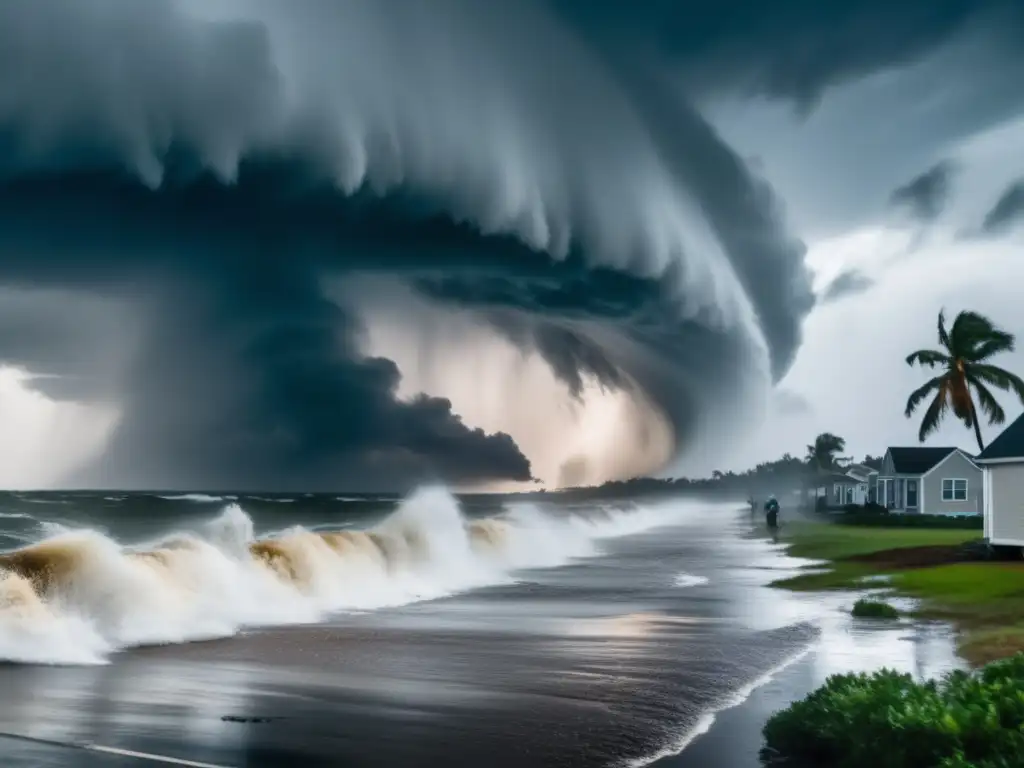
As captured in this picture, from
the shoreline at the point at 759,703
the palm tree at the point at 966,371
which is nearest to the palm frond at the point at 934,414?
the palm tree at the point at 966,371

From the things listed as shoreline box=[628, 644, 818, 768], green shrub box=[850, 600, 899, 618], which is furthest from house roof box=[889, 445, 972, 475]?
shoreline box=[628, 644, 818, 768]

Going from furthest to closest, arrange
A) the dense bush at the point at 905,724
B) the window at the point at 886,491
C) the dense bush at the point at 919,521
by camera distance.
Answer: the window at the point at 886,491, the dense bush at the point at 919,521, the dense bush at the point at 905,724

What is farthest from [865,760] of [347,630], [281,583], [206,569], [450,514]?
[450,514]

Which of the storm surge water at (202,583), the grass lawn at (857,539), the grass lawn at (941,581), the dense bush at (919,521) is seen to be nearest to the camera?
the grass lawn at (941,581)

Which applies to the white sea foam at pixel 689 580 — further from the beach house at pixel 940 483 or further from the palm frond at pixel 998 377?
the beach house at pixel 940 483

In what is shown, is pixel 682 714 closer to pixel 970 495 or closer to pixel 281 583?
pixel 281 583

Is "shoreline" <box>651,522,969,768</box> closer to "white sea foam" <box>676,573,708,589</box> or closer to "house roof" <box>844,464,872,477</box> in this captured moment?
"white sea foam" <box>676,573,708,589</box>

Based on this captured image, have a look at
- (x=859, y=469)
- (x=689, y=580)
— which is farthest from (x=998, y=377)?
(x=859, y=469)
